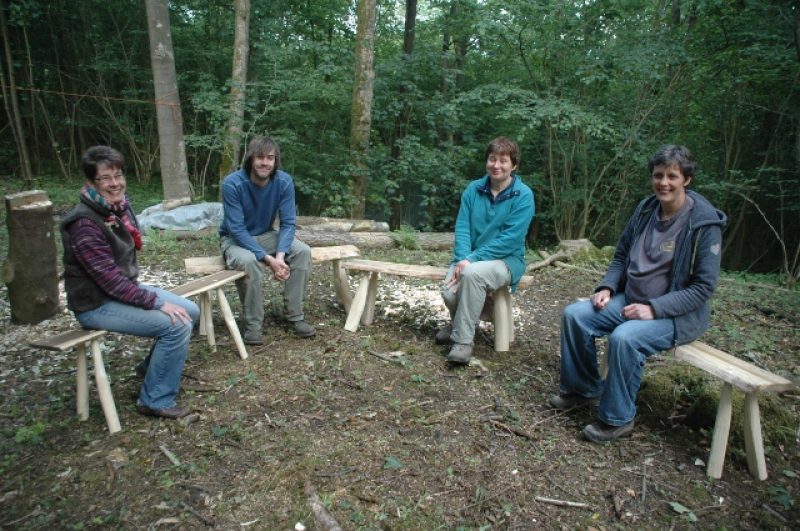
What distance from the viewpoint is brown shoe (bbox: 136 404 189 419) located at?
2.79 metres

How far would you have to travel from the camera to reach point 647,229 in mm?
2939

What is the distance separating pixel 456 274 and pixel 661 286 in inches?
52.9

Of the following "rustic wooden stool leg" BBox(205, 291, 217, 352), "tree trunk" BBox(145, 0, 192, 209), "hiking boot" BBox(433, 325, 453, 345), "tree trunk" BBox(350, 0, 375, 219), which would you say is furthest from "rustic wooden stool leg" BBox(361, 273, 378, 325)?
"tree trunk" BBox(145, 0, 192, 209)

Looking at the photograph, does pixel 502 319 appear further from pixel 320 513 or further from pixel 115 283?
pixel 115 283

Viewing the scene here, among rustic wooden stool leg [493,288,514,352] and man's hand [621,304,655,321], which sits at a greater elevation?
man's hand [621,304,655,321]

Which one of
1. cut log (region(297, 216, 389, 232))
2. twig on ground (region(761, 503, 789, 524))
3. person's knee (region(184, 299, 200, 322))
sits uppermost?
person's knee (region(184, 299, 200, 322))

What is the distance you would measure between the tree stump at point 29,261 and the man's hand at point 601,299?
4090 millimetres

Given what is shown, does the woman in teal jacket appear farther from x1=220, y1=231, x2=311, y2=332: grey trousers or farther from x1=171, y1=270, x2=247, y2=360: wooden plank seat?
x1=171, y1=270, x2=247, y2=360: wooden plank seat

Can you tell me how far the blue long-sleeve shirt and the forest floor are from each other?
0.77 m

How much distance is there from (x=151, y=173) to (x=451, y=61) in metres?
7.60

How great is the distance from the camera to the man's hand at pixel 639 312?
272cm

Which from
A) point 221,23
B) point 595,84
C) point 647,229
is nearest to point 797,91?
point 595,84

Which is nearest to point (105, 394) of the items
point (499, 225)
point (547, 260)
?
point (499, 225)

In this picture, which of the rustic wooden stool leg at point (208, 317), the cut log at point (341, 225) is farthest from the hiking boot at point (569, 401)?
the cut log at point (341, 225)
